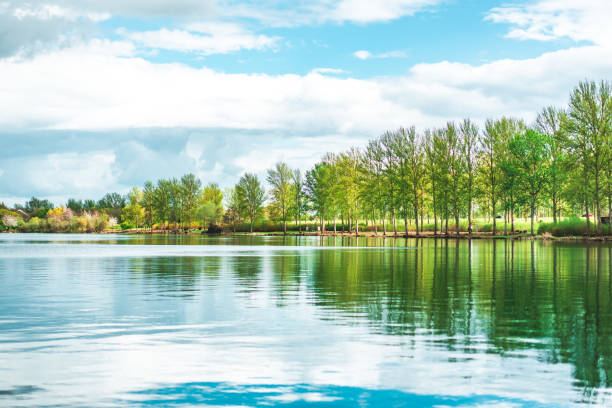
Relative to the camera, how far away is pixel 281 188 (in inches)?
5620

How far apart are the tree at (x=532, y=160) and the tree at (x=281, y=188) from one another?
221ft

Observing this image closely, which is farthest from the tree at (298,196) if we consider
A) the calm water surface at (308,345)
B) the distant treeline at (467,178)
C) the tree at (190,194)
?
the calm water surface at (308,345)

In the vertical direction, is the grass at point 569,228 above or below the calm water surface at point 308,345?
above

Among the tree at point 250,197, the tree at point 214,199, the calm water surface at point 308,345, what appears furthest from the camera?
the tree at point 214,199

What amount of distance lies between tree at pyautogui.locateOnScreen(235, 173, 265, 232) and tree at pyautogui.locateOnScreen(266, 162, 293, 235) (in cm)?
566

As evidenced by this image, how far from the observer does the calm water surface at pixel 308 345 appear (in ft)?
27.3

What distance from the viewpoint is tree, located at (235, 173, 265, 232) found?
486 feet

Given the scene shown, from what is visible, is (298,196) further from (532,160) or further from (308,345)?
(308,345)

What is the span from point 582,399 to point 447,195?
92.8 m

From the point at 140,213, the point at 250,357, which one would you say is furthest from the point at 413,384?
the point at 140,213

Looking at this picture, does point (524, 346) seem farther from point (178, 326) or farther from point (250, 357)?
point (178, 326)

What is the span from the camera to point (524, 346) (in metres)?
11.2

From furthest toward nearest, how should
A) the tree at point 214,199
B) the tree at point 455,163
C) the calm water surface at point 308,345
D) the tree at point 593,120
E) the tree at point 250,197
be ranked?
the tree at point 214,199 < the tree at point 250,197 < the tree at point 455,163 < the tree at point 593,120 < the calm water surface at point 308,345

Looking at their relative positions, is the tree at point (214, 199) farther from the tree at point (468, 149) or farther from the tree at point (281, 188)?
the tree at point (468, 149)
